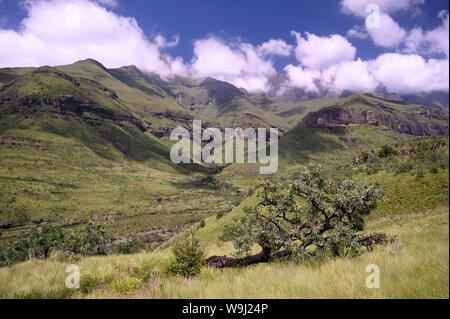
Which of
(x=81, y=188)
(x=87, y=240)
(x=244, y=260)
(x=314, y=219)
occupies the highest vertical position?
(x=314, y=219)

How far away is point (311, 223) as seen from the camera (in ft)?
25.2

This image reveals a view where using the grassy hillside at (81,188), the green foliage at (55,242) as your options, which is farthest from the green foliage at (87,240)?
the grassy hillside at (81,188)

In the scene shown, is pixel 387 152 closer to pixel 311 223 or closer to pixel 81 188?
pixel 311 223

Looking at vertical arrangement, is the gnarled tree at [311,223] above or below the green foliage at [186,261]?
above

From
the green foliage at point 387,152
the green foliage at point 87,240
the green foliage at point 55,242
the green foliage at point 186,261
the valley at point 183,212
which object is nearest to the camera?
the valley at point 183,212

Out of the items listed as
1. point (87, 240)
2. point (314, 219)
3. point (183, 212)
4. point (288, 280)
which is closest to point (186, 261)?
point (288, 280)

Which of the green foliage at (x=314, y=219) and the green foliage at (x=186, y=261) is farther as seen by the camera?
the green foliage at (x=314, y=219)

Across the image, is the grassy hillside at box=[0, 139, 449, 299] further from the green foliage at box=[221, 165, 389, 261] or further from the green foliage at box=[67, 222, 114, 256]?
the green foliage at box=[67, 222, 114, 256]

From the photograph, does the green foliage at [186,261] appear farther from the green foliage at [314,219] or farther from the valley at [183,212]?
the green foliage at [314,219]

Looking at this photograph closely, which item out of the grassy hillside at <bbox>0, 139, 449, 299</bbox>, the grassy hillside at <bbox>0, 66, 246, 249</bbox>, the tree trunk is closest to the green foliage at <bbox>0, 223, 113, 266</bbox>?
the grassy hillside at <bbox>0, 66, 246, 249</bbox>

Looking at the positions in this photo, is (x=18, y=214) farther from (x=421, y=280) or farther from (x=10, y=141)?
(x=421, y=280)

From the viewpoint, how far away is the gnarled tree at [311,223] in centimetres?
653

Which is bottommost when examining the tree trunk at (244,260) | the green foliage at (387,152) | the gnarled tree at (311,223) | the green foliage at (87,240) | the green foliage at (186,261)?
the green foliage at (87,240)
